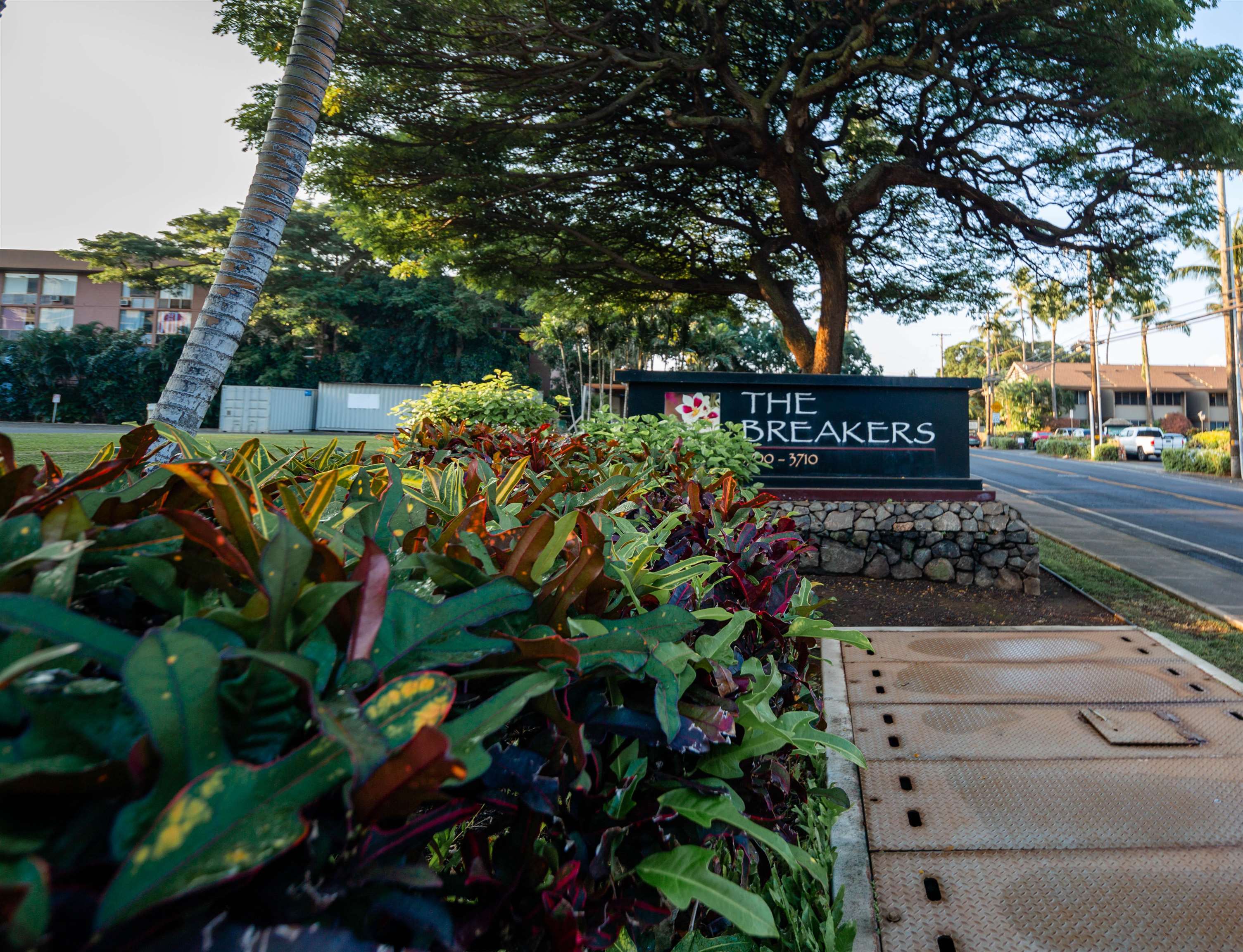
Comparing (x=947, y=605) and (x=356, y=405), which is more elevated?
(x=356, y=405)

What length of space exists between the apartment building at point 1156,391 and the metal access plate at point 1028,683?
59233 mm

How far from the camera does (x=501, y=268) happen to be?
12.6 metres

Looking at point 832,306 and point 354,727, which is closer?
point 354,727

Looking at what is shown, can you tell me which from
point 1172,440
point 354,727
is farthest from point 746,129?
point 1172,440

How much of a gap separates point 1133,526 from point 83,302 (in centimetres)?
4846

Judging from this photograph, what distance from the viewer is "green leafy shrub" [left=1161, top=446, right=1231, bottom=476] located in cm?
2156

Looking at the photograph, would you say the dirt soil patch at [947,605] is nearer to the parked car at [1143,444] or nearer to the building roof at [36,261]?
the parked car at [1143,444]

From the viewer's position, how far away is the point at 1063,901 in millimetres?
1941

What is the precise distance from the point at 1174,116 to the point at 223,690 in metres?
11.5

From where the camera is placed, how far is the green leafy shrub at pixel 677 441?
4.15 meters

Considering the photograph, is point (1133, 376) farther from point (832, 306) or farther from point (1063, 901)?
point (1063, 901)

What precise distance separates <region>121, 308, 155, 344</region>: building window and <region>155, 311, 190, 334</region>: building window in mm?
328

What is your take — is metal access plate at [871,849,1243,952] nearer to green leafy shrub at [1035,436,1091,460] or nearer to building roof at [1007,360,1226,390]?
green leafy shrub at [1035,436,1091,460]

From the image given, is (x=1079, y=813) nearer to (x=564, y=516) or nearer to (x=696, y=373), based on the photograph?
(x=564, y=516)
